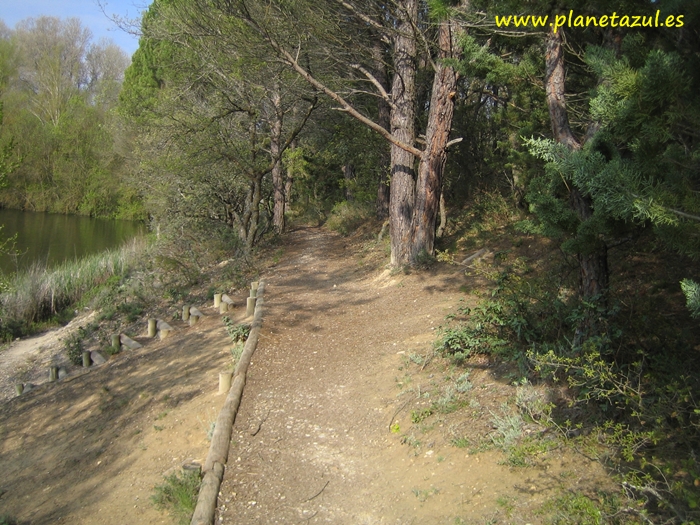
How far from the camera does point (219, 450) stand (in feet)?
16.7

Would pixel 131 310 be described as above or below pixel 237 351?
below

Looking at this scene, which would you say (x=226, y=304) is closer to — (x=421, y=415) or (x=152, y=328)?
(x=152, y=328)

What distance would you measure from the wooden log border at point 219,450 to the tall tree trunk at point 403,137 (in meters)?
4.50

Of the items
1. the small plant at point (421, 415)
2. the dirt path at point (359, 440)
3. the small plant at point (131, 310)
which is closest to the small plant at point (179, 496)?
the dirt path at point (359, 440)

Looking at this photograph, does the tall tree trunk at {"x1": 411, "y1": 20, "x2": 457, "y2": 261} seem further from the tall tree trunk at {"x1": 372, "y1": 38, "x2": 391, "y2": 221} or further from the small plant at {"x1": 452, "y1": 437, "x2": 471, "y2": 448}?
the small plant at {"x1": 452, "y1": 437, "x2": 471, "y2": 448}

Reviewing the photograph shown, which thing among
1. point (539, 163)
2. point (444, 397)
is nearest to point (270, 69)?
point (539, 163)

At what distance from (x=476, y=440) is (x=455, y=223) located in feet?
29.6

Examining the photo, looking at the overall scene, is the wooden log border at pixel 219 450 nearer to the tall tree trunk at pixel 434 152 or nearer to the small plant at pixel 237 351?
the small plant at pixel 237 351

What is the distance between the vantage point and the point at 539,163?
8.65 meters

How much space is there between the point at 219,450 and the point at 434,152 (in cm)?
683

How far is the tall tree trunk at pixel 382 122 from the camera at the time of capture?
12703 millimetres

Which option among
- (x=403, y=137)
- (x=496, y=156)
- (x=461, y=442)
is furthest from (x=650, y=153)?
(x=496, y=156)

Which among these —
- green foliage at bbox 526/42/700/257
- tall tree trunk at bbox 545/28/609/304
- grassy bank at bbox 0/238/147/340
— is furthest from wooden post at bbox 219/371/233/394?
grassy bank at bbox 0/238/147/340

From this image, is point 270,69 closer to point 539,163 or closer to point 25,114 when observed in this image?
point 539,163
